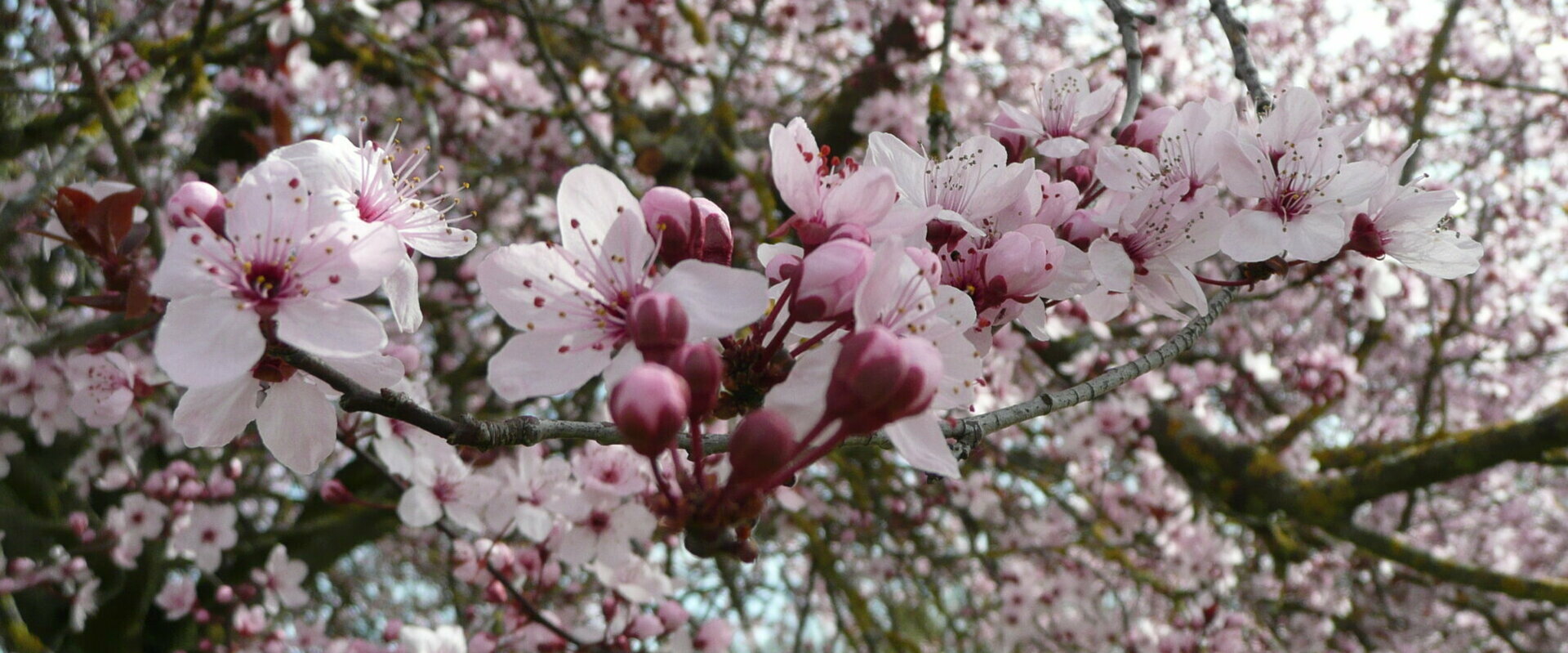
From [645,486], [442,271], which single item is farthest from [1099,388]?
[442,271]

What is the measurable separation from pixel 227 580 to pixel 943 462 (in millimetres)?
3513

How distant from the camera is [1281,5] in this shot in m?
5.71

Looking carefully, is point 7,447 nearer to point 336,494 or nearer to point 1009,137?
point 336,494

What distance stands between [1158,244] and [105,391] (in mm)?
1912

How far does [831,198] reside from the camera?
885 millimetres

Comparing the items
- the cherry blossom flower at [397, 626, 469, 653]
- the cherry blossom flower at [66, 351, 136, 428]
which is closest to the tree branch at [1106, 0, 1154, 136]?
the cherry blossom flower at [66, 351, 136, 428]

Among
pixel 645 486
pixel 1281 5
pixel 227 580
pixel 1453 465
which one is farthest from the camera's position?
pixel 1281 5

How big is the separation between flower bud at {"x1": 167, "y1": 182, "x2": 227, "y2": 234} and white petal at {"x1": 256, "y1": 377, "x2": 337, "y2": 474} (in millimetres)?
165

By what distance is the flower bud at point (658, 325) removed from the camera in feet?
2.25

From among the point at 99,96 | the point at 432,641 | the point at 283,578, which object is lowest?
the point at 283,578

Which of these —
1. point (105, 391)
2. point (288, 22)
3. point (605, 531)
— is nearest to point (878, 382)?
point (605, 531)

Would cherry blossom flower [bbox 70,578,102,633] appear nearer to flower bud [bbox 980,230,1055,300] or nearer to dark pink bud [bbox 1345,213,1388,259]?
flower bud [bbox 980,230,1055,300]

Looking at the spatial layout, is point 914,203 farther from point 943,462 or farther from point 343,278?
point 343,278

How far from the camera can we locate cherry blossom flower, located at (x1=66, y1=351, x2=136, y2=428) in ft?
4.91
